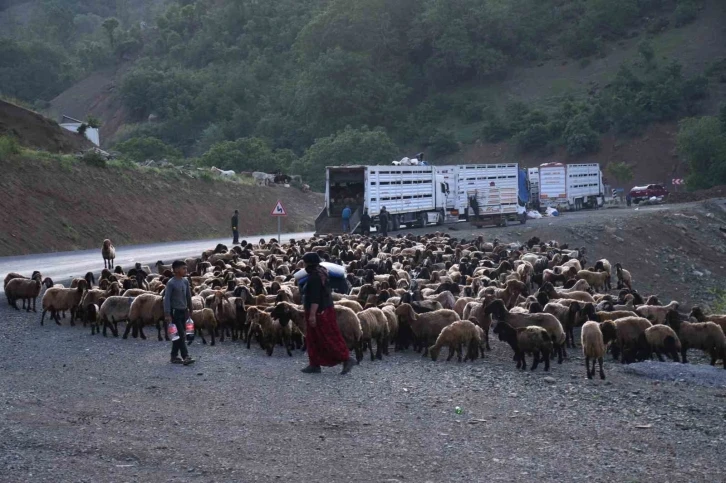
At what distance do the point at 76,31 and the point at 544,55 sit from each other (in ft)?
272

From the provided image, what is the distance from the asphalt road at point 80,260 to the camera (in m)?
26.7

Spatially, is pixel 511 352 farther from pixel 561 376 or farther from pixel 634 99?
pixel 634 99

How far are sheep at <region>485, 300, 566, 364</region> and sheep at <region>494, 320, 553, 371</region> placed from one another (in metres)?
0.52

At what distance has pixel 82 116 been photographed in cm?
11006

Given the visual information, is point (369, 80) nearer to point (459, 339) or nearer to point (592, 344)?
point (459, 339)

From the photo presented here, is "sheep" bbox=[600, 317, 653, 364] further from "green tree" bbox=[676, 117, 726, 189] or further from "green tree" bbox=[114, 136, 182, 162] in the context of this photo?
"green tree" bbox=[114, 136, 182, 162]

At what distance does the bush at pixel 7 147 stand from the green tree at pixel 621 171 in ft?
164

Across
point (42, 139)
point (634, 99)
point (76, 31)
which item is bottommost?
point (42, 139)

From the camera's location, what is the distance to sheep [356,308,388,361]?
578 inches

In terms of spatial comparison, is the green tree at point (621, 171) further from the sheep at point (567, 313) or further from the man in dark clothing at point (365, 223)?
the sheep at point (567, 313)

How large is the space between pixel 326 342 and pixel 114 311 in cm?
537

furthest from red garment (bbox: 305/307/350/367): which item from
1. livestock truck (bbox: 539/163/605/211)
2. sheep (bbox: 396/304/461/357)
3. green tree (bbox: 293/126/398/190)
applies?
green tree (bbox: 293/126/398/190)

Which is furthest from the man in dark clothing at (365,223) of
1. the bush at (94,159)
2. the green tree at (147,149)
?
the green tree at (147,149)

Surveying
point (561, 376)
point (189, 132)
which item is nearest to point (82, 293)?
point (561, 376)
